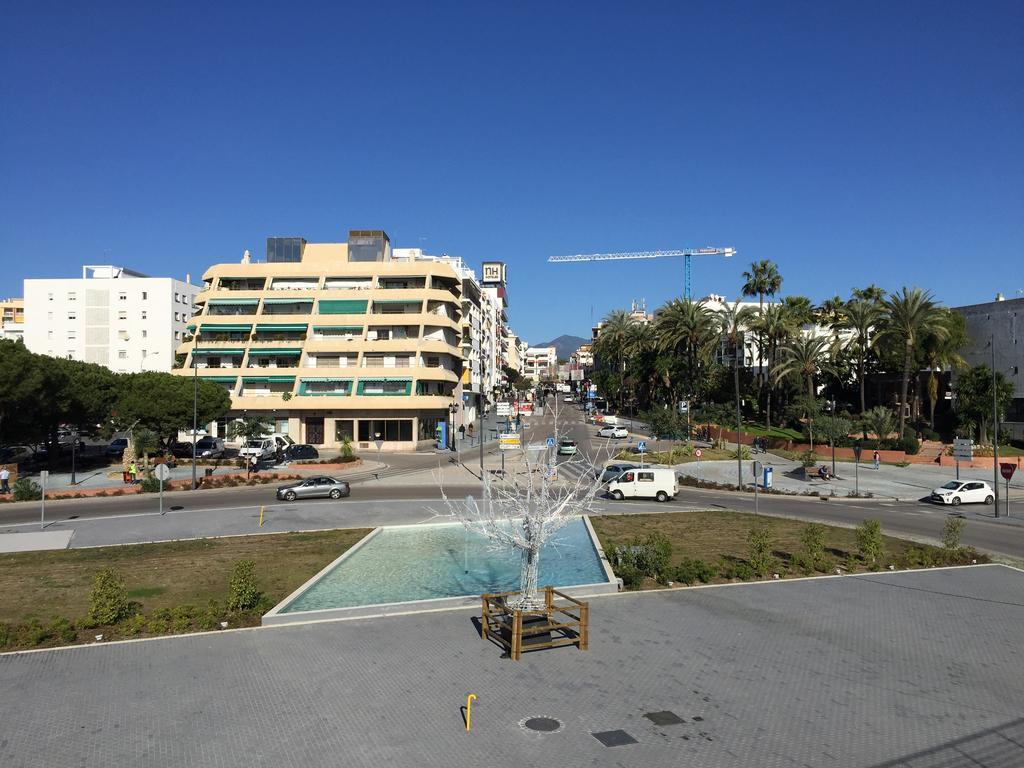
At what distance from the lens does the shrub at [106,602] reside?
50.4 ft

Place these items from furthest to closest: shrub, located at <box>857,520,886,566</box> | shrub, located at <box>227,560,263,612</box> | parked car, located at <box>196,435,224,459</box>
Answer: parked car, located at <box>196,435,224,459</box> → shrub, located at <box>857,520,886,566</box> → shrub, located at <box>227,560,263,612</box>

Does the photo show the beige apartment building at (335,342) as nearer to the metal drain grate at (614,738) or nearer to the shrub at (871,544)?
the shrub at (871,544)

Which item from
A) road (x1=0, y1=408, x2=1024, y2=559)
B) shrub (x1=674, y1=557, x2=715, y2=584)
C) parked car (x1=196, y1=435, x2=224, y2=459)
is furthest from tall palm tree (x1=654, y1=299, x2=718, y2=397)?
shrub (x1=674, y1=557, x2=715, y2=584)

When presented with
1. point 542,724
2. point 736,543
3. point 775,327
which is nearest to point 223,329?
point 775,327

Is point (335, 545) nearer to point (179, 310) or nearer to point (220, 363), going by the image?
point (220, 363)

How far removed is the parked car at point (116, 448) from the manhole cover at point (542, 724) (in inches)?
2075

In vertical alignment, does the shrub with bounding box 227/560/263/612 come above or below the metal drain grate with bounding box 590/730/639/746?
above

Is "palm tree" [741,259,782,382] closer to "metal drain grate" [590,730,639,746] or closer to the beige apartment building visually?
the beige apartment building

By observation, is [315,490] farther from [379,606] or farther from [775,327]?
[775,327]

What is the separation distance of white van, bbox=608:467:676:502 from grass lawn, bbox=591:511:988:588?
4947 mm

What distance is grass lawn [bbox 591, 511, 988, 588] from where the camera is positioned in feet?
68.6

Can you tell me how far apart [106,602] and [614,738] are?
37.3 feet

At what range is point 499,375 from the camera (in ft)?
421

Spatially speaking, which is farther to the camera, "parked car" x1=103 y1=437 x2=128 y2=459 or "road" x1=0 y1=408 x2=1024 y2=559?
"parked car" x1=103 y1=437 x2=128 y2=459
